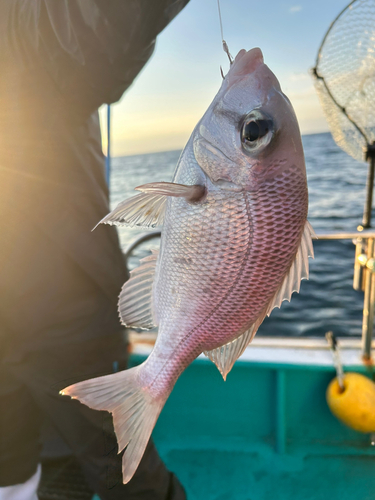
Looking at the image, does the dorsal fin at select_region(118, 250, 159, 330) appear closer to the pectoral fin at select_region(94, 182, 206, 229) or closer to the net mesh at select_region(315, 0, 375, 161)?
the pectoral fin at select_region(94, 182, 206, 229)

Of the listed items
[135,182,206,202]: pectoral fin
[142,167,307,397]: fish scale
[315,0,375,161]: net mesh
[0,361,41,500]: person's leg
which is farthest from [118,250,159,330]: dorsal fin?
[315,0,375,161]: net mesh

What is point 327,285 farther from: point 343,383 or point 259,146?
point 259,146

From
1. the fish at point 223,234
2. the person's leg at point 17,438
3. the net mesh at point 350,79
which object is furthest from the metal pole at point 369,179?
the person's leg at point 17,438

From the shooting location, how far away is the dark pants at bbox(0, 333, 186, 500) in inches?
56.7

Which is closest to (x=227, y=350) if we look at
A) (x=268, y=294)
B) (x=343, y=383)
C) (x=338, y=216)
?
(x=268, y=294)

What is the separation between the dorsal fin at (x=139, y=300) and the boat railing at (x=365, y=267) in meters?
1.09

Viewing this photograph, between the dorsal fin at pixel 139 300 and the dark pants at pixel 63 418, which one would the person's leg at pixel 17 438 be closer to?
the dark pants at pixel 63 418

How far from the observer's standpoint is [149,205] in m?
0.93

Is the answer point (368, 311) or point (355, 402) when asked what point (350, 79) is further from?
point (355, 402)

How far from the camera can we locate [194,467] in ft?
7.47

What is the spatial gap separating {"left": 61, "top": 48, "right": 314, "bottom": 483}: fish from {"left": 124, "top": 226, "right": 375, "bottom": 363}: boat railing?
122 cm

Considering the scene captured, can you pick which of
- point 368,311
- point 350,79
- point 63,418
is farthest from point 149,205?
point 368,311

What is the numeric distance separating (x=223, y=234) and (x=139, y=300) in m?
0.34

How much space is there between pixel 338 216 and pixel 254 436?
1178 cm
